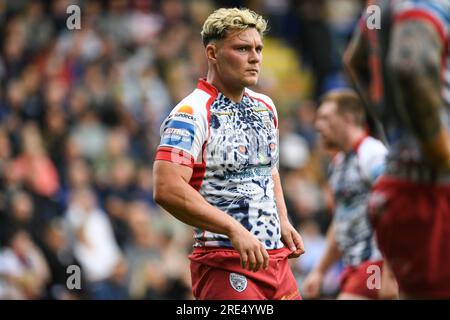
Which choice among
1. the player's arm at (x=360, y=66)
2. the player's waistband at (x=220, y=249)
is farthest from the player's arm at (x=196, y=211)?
the player's arm at (x=360, y=66)

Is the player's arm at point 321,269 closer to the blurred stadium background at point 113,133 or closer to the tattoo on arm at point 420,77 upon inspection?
the blurred stadium background at point 113,133

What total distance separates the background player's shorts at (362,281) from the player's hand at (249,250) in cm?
272

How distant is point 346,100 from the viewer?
29.0 feet

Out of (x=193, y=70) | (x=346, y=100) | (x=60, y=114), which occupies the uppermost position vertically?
(x=193, y=70)

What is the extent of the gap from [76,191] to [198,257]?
22.8ft

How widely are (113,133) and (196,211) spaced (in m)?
8.87

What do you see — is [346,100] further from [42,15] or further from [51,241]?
[42,15]

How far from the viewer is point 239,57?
6008 mm

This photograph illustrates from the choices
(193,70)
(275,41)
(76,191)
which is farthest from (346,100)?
(275,41)

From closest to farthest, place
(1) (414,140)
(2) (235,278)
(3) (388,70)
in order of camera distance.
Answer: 1. (1) (414,140)
2. (3) (388,70)
3. (2) (235,278)

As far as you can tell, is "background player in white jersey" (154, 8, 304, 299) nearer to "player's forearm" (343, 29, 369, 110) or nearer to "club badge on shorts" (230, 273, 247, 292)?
"club badge on shorts" (230, 273, 247, 292)

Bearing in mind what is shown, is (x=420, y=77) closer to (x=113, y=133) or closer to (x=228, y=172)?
(x=228, y=172)

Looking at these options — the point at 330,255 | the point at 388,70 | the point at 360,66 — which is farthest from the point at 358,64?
the point at 330,255

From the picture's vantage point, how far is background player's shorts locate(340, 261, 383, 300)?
8070 mm
